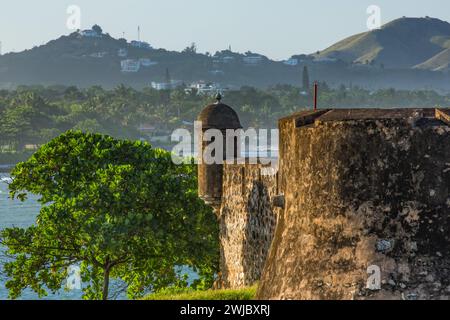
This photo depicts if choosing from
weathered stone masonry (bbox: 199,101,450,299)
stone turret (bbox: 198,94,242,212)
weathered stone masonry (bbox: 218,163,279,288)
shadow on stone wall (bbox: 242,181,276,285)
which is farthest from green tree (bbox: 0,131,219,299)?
weathered stone masonry (bbox: 199,101,450,299)

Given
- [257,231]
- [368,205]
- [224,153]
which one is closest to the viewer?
[368,205]

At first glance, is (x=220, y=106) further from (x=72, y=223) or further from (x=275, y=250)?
(x=275, y=250)

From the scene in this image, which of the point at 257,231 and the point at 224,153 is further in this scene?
the point at 224,153

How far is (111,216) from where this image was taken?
29.0 meters

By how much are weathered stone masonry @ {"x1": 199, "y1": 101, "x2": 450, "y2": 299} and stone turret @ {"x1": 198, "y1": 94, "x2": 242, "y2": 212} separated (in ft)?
49.7

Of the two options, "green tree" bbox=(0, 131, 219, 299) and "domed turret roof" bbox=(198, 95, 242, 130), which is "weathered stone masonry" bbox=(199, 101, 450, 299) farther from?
"green tree" bbox=(0, 131, 219, 299)

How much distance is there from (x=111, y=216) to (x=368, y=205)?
2053cm

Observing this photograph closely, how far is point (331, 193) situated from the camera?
30.1ft

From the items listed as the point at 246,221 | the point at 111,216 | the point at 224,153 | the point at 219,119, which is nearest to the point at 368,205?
the point at 246,221

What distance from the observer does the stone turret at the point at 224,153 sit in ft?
81.3

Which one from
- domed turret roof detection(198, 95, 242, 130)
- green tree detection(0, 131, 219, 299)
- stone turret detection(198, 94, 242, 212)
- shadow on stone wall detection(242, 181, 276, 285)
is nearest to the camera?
shadow on stone wall detection(242, 181, 276, 285)

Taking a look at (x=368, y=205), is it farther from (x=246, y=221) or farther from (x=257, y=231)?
(x=246, y=221)

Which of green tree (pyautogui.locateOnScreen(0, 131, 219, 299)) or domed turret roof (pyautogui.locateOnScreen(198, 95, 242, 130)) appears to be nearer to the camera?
domed turret roof (pyautogui.locateOnScreen(198, 95, 242, 130))

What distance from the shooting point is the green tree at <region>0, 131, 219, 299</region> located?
28.7m
